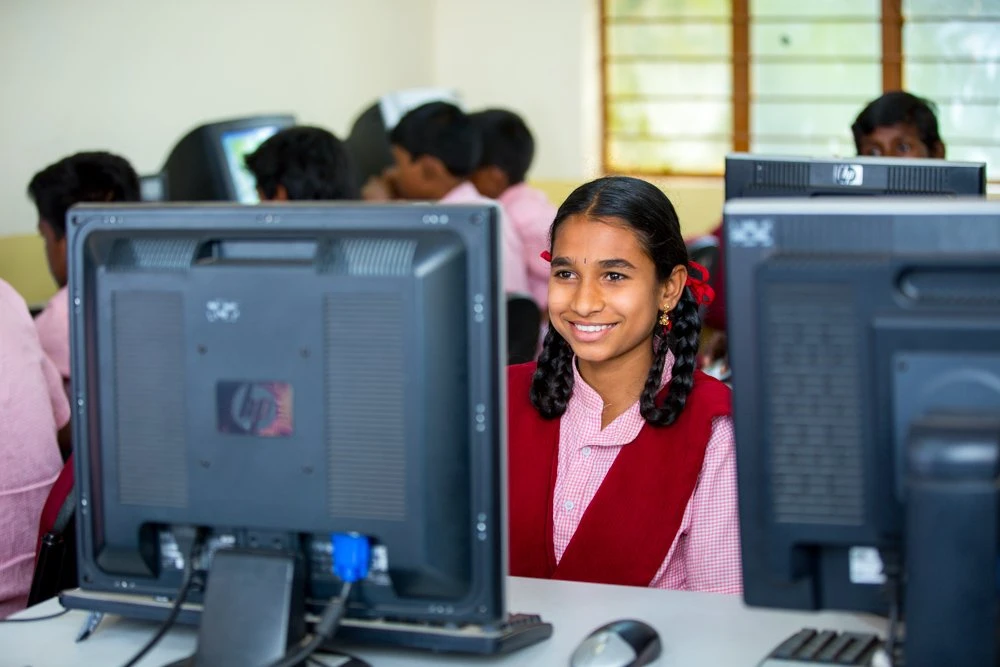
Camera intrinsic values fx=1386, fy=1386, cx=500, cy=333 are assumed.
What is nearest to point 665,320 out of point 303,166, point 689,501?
point 689,501

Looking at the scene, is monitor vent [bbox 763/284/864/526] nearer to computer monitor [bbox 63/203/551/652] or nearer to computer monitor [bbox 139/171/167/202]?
computer monitor [bbox 63/203/551/652]

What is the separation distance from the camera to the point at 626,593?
151 cm

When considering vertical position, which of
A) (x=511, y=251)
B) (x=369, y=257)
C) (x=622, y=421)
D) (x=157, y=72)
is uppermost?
(x=157, y=72)

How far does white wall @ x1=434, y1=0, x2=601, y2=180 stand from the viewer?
5355 millimetres

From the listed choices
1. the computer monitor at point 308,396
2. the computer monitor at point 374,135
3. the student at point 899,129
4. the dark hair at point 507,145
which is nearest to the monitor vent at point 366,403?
the computer monitor at point 308,396

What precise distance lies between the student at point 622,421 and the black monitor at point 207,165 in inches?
82.1

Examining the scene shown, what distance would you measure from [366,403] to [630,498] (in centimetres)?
61

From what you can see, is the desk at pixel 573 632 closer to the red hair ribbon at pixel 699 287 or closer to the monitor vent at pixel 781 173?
the red hair ribbon at pixel 699 287

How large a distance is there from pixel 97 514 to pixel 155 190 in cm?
241

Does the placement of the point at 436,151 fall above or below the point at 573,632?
above

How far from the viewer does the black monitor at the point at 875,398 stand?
3.17ft

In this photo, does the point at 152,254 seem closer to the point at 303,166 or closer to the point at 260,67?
the point at 303,166

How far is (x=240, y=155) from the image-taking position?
3848 millimetres

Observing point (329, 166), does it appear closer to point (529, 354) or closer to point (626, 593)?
point (529, 354)
